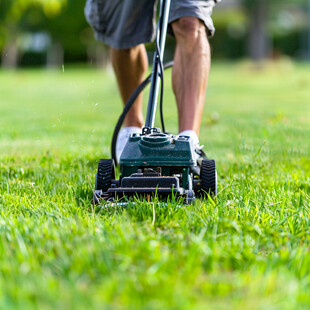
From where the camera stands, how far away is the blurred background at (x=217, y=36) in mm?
30953

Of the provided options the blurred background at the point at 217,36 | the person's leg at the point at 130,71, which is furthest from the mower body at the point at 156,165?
the blurred background at the point at 217,36

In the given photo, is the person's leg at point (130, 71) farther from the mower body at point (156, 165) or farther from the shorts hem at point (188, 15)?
the mower body at point (156, 165)

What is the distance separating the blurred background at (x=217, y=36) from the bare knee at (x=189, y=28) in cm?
2826

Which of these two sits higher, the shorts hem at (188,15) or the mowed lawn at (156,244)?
the shorts hem at (188,15)

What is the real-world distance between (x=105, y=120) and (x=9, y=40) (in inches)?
979

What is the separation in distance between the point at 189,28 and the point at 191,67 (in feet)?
0.69

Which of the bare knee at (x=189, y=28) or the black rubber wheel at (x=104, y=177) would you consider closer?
the black rubber wheel at (x=104, y=177)

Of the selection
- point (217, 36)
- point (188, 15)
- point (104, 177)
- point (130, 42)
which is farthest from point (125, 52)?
point (217, 36)

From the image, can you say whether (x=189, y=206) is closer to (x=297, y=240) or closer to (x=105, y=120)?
(x=297, y=240)

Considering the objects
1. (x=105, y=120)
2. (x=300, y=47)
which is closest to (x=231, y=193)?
(x=105, y=120)

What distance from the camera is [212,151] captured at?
13.2ft

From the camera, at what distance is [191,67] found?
9.93 ft

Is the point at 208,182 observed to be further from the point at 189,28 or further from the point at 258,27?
the point at 258,27

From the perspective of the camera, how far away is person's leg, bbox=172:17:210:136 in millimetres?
2969
